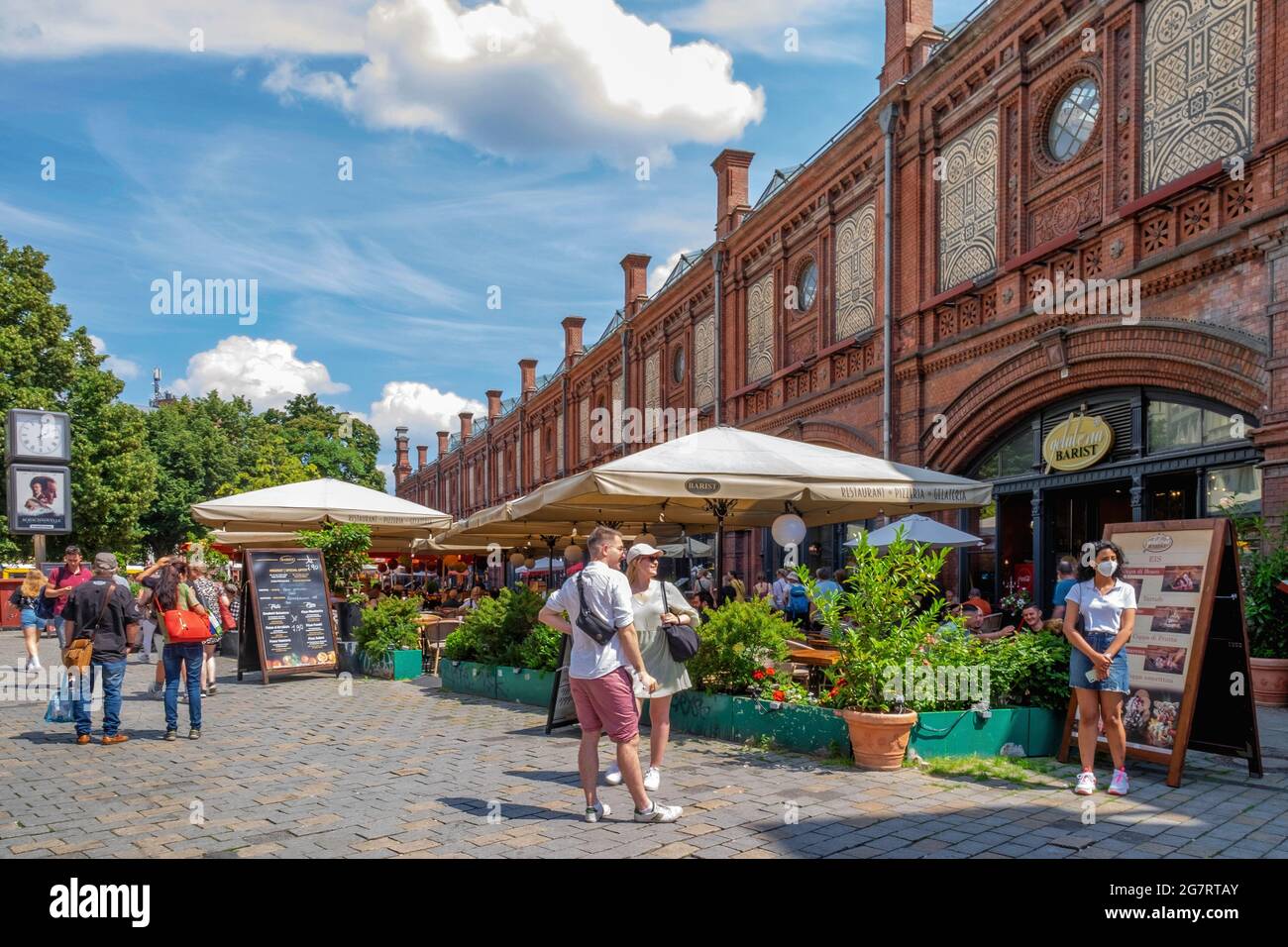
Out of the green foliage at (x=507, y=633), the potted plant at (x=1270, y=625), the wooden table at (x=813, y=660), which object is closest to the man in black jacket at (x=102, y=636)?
the green foliage at (x=507, y=633)

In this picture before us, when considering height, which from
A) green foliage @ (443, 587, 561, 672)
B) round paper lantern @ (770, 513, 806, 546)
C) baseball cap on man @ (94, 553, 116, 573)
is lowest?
green foliage @ (443, 587, 561, 672)

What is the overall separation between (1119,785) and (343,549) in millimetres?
11333

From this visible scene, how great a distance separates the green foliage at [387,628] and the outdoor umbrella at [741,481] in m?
3.19

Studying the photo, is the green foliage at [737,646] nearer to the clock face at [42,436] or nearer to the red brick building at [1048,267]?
the red brick building at [1048,267]

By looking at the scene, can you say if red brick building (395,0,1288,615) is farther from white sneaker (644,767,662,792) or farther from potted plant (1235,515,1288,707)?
white sneaker (644,767,662,792)

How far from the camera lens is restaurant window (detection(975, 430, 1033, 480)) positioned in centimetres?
A: 1457

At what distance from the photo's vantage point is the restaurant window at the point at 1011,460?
47.8 ft

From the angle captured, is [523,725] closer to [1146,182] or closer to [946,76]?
[1146,182]

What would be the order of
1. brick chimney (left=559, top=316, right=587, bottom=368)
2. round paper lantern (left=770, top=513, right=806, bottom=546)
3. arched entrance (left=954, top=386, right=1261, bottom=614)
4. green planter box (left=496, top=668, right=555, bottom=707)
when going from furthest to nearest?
brick chimney (left=559, top=316, right=587, bottom=368) → arched entrance (left=954, top=386, right=1261, bottom=614) → round paper lantern (left=770, top=513, right=806, bottom=546) → green planter box (left=496, top=668, right=555, bottom=707)

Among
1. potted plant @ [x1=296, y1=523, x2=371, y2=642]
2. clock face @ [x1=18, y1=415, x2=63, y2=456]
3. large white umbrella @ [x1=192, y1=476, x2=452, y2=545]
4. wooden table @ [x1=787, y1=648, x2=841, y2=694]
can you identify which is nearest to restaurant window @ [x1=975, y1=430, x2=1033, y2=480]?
wooden table @ [x1=787, y1=648, x2=841, y2=694]

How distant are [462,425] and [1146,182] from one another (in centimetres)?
4614

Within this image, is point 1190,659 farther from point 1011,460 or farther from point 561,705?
point 1011,460

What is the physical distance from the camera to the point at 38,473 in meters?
12.8

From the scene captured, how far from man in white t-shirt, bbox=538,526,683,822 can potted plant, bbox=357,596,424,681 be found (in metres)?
7.81
